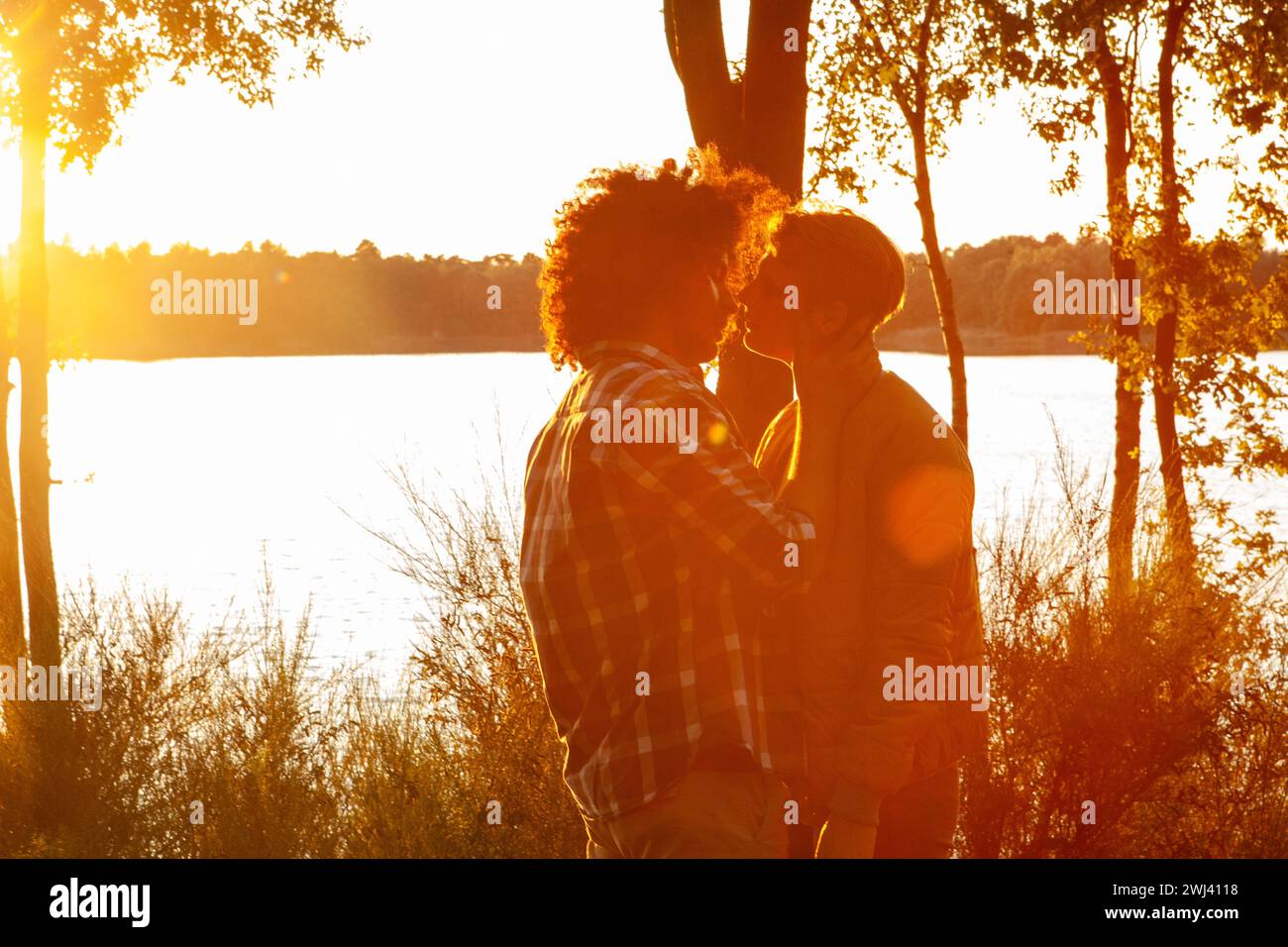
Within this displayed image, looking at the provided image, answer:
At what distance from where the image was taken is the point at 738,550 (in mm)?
2246

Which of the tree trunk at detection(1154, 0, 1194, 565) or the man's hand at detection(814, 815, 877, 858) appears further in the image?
the tree trunk at detection(1154, 0, 1194, 565)

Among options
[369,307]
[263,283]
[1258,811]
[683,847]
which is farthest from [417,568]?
[263,283]

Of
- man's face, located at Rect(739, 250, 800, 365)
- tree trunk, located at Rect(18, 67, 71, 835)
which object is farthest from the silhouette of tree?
man's face, located at Rect(739, 250, 800, 365)

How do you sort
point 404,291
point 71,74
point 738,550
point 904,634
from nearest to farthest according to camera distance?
point 738,550 < point 904,634 < point 71,74 < point 404,291

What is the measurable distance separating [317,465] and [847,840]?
42.6 m

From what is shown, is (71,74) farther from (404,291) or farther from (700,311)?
(404,291)

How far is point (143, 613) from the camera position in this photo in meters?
8.36

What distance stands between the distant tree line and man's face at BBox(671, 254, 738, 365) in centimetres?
188

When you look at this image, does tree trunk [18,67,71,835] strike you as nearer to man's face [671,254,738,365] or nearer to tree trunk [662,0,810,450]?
tree trunk [662,0,810,450]

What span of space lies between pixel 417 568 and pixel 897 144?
1150 cm

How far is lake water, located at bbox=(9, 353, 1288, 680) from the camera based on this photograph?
25.7ft

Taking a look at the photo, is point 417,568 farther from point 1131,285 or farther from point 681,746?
point 1131,285

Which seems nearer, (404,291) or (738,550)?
(738,550)

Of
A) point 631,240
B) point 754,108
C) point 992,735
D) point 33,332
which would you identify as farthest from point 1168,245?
point 631,240
